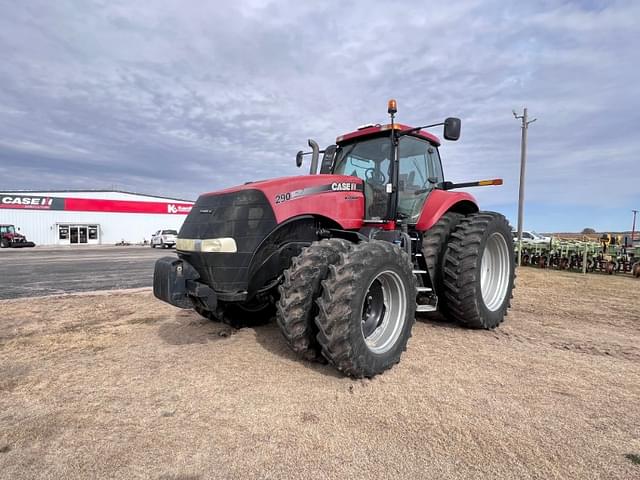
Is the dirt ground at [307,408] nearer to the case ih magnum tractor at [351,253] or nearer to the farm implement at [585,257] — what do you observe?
the case ih magnum tractor at [351,253]

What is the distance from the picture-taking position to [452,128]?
4.27 meters

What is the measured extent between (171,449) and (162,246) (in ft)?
103

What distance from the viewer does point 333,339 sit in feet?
10.1

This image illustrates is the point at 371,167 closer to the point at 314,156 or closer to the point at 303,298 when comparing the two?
the point at 314,156

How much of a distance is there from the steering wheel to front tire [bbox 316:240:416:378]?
4.55 feet

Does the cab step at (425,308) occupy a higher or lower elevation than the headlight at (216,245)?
lower

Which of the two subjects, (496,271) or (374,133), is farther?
(496,271)

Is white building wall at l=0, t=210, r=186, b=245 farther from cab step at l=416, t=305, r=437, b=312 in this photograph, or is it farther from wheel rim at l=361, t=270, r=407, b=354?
wheel rim at l=361, t=270, r=407, b=354

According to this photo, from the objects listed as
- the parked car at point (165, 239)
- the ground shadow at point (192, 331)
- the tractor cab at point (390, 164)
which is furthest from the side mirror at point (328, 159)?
the parked car at point (165, 239)

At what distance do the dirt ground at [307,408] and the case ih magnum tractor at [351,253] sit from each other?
38 centimetres

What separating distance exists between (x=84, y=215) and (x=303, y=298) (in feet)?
134

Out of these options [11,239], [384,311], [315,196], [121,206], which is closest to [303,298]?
[384,311]

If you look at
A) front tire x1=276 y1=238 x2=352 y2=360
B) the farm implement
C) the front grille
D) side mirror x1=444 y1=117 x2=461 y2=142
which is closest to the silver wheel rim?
side mirror x1=444 y1=117 x2=461 y2=142

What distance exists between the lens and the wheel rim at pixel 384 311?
3.69 m
